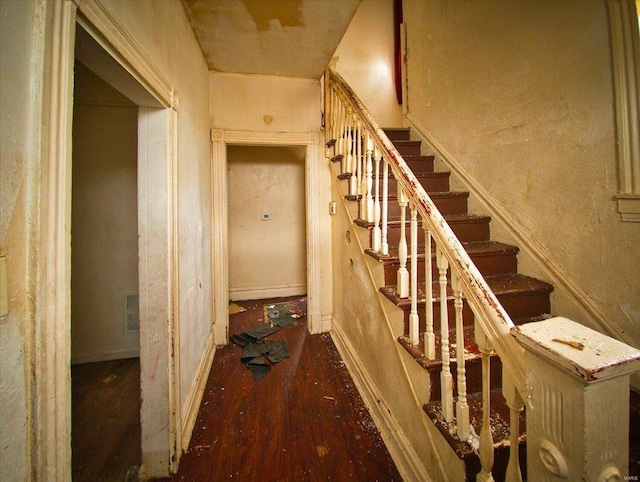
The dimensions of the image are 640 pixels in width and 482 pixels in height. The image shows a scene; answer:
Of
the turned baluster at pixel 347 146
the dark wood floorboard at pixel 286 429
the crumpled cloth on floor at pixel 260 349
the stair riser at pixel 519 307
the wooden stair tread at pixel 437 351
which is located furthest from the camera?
the crumpled cloth on floor at pixel 260 349

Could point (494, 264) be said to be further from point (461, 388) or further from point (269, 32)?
point (269, 32)

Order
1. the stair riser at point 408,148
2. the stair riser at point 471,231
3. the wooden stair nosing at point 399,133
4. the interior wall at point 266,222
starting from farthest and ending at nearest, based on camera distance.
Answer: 1. the interior wall at point 266,222
2. the wooden stair nosing at point 399,133
3. the stair riser at point 408,148
4. the stair riser at point 471,231

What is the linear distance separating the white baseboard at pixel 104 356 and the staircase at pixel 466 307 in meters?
2.31

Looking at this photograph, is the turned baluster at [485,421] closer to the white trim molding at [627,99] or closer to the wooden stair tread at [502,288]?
the wooden stair tread at [502,288]

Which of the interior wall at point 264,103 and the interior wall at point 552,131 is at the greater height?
the interior wall at point 264,103

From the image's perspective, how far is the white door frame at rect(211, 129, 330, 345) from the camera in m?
2.57

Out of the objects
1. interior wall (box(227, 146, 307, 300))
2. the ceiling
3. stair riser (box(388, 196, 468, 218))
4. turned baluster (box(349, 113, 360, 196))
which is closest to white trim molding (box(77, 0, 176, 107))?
the ceiling

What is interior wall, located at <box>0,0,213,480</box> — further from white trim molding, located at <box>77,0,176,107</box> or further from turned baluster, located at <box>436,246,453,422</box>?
turned baluster, located at <box>436,246,453,422</box>

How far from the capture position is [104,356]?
238 cm

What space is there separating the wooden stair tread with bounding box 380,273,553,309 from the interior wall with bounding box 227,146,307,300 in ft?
9.31

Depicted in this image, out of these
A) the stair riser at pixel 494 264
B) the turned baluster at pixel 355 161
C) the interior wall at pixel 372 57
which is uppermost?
the interior wall at pixel 372 57

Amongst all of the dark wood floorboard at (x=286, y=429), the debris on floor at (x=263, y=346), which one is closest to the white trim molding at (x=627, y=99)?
the dark wood floorboard at (x=286, y=429)

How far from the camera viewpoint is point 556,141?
1568 millimetres

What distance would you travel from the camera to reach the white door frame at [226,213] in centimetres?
257
